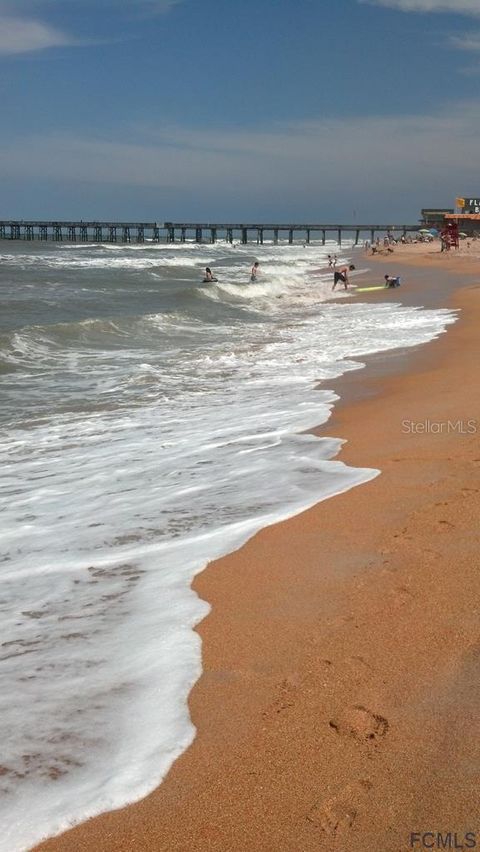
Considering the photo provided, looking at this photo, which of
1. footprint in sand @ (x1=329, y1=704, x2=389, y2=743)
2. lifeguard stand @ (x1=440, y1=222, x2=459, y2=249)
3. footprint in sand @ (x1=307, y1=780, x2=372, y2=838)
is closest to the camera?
footprint in sand @ (x1=307, y1=780, x2=372, y2=838)

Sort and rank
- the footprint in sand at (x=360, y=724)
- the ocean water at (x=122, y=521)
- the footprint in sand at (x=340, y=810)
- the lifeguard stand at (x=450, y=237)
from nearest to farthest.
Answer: the footprint in sand at (x=340, y=810) < the footprint in sand at (x=360, y=724) < the ocean water at (x=122, y=521) < the lifeguard stand at (x=450, y=237)

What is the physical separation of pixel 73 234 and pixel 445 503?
345ft

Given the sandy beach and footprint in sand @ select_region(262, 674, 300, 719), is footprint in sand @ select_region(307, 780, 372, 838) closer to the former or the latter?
the sandy beach

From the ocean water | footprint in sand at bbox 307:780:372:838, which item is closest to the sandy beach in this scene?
footprint in sand at bbox 307:780:372:838

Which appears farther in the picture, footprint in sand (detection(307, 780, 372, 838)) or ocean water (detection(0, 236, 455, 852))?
ocean water (detection(0, 236, 455, 852))

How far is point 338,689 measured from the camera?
2.61 metres

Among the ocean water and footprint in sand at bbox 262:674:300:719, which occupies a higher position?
footprint in sand at bbox 262:674:300:719

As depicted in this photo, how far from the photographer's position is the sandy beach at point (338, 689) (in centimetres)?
203

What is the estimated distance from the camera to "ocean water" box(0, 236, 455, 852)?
2.45 metres

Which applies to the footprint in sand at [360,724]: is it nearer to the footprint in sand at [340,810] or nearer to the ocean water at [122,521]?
the footprint in sand at [340,810]

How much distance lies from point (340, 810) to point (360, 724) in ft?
1.24

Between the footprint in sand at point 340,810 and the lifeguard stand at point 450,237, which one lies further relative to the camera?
the lifeguard stand at point 450,237

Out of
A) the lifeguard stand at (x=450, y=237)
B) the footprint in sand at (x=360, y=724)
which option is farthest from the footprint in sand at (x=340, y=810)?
the lifeguard stand at (x=450, y=237)

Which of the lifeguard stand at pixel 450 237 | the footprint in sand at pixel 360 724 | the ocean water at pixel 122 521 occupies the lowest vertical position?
the ocean water at pixel 122 521
